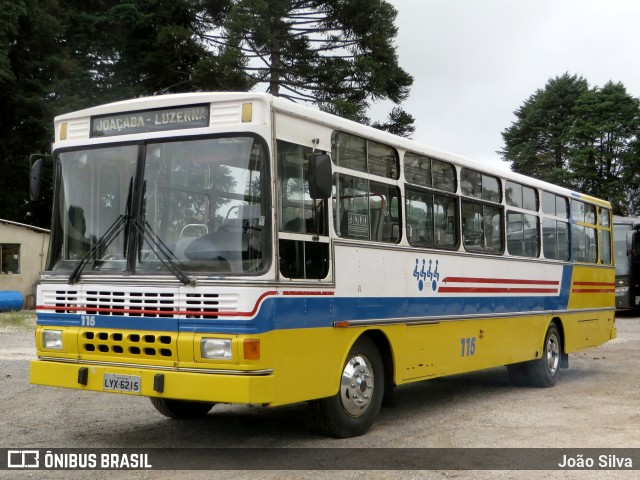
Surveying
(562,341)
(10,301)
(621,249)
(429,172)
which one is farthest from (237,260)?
(621,249)

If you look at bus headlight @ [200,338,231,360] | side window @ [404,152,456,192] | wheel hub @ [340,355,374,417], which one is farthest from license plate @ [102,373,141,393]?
side window @ [404,152,456,192]

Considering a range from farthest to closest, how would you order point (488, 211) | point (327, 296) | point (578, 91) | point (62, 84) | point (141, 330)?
point (578, 91) → point (62, 84) → point (488, 211) → point (327, 296) → point (141, 330)

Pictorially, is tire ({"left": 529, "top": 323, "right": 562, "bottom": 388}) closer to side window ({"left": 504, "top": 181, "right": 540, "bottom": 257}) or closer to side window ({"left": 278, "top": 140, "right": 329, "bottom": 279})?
side window ({"left": 504, "top": 181, "right": 540, "bottom": 257})

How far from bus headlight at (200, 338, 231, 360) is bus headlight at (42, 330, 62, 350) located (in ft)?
5.36

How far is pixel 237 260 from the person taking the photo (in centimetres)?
710

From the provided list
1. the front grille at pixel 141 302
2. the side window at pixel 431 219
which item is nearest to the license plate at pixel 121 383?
the front grille at pixel 141 302

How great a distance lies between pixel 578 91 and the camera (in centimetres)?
7194

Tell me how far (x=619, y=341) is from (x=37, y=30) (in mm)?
29089

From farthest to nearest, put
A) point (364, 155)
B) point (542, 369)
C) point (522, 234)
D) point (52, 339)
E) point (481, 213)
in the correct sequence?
point (542, 369) → point (522, 234) → point (481, 213) → point (364, 155) → point (52, 339)

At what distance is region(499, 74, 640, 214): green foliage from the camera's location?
63656 mm

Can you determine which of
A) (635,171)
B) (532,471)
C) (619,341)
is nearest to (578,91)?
(635,171)

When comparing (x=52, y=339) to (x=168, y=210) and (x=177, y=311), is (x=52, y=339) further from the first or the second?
(x=168, y=210)

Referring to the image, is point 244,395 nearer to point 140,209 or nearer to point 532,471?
point 140,209

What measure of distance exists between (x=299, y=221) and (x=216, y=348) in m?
1.36
